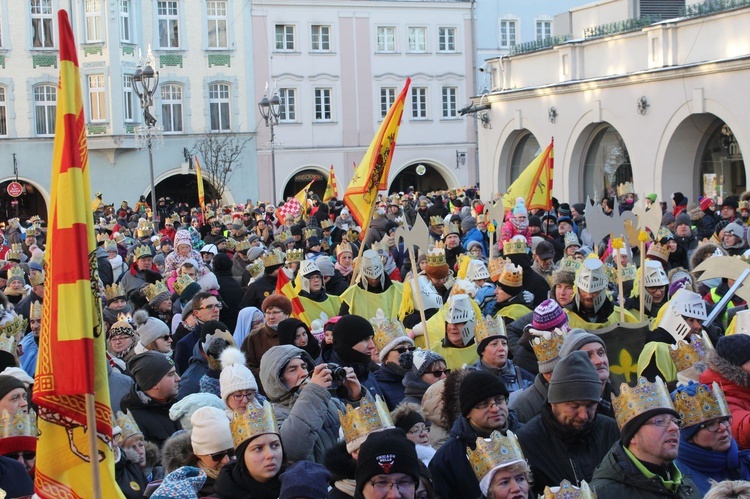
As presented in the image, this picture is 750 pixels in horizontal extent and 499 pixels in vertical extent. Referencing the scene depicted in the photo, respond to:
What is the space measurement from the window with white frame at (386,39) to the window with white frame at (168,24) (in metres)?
7.95

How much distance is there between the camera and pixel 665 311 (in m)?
8.54

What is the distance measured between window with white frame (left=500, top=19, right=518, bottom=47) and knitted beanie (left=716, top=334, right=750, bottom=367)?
146 ft

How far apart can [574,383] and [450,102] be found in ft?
144

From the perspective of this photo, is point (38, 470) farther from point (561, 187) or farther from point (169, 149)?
point (169, 149)

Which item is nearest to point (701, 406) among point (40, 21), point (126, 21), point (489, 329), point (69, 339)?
point (489, 329)

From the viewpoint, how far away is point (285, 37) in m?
46.2

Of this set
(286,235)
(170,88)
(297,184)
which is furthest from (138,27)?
(286,235)

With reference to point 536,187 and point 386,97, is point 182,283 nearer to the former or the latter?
point 536,187

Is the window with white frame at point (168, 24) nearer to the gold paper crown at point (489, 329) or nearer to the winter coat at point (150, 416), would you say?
the gold paper crown at point (489, 329)

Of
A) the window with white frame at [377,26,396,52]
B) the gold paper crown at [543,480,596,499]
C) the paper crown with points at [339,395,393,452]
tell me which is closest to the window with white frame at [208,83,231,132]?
the window with white frame at [377,26,396,52]

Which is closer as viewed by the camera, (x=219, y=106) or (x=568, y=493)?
(x=568, y=493)

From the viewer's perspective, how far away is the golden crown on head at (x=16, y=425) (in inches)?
251

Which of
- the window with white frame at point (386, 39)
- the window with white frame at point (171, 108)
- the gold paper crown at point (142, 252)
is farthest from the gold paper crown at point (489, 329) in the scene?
the window with white frame at point (386, 39)

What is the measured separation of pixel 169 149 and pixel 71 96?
129 ft
